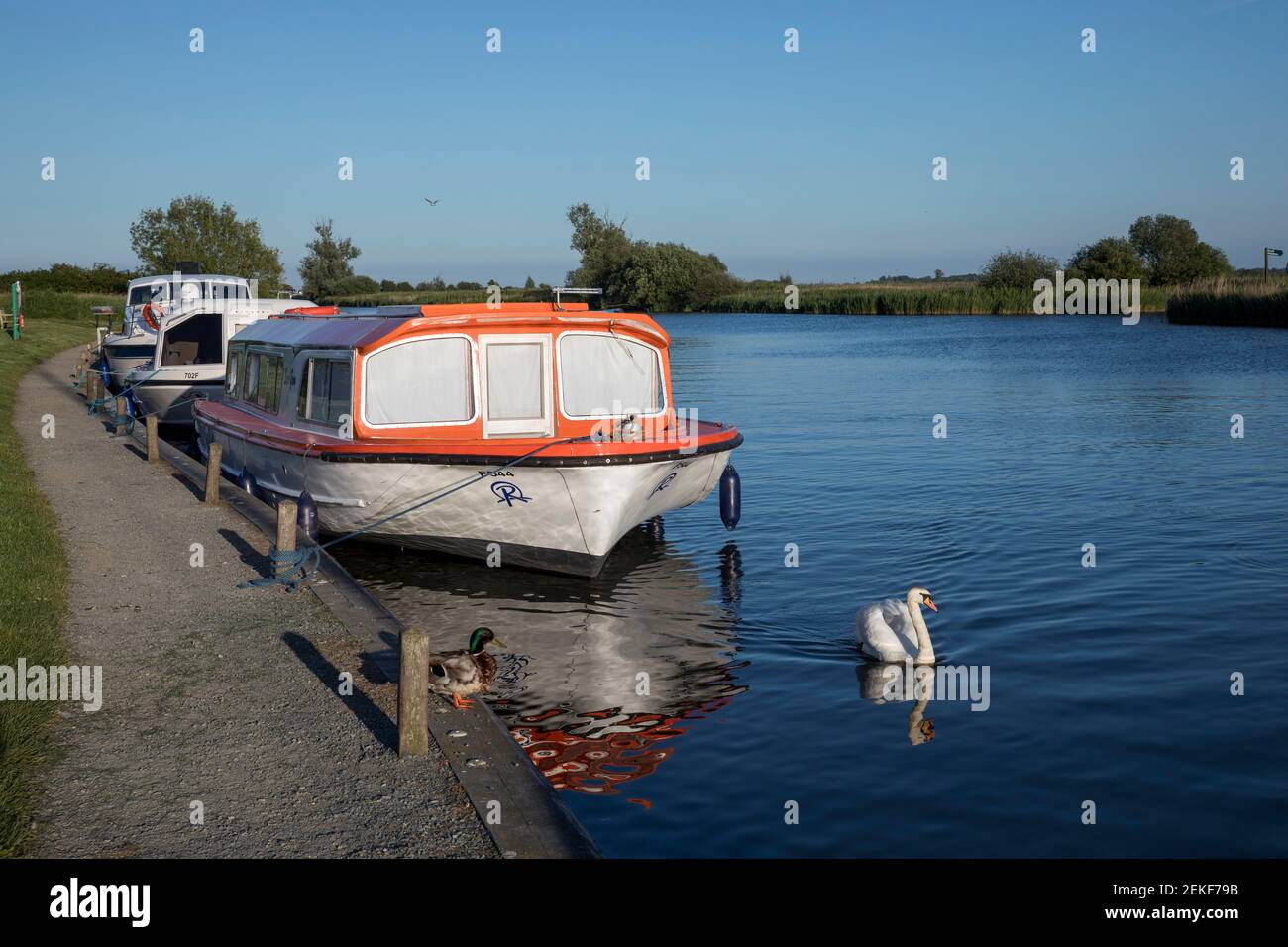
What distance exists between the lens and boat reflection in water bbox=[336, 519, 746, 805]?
32.3ft

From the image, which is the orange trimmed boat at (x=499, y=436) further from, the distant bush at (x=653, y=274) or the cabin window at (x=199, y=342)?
the distant bush at (x=653, y=274)

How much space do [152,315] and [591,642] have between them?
2498cm

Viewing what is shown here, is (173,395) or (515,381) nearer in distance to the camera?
(515,381)

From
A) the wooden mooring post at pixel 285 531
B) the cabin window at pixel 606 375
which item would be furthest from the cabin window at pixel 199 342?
the wooden mooring post at pixel 285 531

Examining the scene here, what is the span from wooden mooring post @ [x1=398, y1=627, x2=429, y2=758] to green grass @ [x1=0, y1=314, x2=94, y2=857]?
2167mm

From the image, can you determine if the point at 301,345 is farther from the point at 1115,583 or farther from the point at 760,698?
the point at 1115,583

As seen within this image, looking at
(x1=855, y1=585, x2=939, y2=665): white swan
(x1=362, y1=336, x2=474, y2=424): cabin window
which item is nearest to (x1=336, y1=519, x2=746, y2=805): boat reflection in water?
(x1=855, y1=585, x2=939, y2=665): white swan

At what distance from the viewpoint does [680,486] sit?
1577 cm

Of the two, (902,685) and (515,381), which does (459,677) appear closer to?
(902,685)

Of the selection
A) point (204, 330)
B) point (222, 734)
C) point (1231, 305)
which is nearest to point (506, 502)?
point (222, 734)

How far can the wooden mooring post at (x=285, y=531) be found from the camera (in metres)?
12.3

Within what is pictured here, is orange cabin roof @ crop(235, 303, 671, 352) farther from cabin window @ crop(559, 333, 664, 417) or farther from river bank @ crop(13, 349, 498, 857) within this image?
river bank @ crop(13, 349, 498, 857)

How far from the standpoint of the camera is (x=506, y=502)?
14.4m
